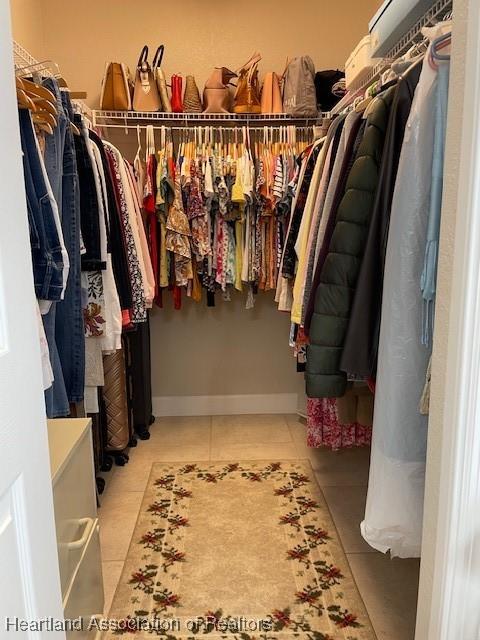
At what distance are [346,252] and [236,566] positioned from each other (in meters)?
1.25

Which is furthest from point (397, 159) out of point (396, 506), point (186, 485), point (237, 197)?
point (186, 485)

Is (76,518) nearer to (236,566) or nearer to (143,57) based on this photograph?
(236,566)

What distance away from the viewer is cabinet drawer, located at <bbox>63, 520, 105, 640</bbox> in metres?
1.20

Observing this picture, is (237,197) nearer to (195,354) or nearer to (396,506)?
(195,354)

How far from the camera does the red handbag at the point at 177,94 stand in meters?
2.73

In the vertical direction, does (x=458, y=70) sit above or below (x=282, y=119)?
below

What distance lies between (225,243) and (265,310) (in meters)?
0.65

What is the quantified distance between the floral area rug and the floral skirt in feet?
0.79

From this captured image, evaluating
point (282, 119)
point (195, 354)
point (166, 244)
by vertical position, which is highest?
point (282, 119)

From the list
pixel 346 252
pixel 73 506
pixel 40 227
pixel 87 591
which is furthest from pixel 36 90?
pixel 87 591

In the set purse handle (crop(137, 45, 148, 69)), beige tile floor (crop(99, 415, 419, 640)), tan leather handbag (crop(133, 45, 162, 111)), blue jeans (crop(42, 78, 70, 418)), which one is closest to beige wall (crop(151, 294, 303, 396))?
beige tile floor (crop(99, 415, 419, 640))

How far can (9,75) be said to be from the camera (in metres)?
0.76

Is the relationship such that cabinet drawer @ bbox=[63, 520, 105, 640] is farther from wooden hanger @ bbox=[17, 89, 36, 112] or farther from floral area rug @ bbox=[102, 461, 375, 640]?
wooden hanger @ bbox=[17, 89, 36, 112]

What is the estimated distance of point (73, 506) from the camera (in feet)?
4.09
